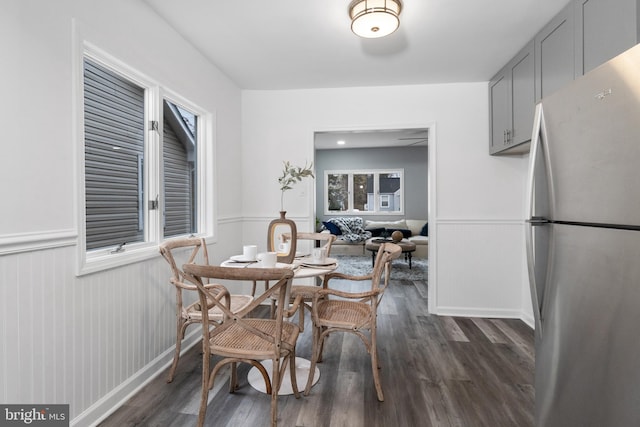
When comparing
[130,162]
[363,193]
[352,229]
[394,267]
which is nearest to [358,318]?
[130,162]

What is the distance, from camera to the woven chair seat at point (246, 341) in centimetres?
159

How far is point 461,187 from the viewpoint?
3.60 m

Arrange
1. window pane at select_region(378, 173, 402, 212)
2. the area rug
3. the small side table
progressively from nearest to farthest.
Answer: the area rug
the small side table
window pane at select_region(378, 173, 402, 212)

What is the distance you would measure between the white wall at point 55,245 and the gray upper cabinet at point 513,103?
9.42ft

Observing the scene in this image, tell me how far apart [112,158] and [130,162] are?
0.52 feet

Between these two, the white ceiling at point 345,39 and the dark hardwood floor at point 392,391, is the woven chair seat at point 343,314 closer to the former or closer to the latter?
the dark hardwood floor at point 392,391

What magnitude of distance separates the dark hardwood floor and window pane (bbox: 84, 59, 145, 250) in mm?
1016

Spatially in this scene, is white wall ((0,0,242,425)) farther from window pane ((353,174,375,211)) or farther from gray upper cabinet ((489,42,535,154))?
window pane ((353,174,375,211))

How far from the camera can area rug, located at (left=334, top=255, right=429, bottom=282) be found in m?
5.42

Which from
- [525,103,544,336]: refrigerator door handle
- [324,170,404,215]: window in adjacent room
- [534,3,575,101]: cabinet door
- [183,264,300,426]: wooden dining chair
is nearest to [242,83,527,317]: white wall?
[534,3,575,101]: cabinet door

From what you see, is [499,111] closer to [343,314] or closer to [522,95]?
[522,95]

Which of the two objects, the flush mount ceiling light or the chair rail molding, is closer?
the chair rail molding

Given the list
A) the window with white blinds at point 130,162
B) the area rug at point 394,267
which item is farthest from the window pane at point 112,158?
the area rug at point 394,267

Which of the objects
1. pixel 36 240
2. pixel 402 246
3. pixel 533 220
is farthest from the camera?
pixel 402 246
